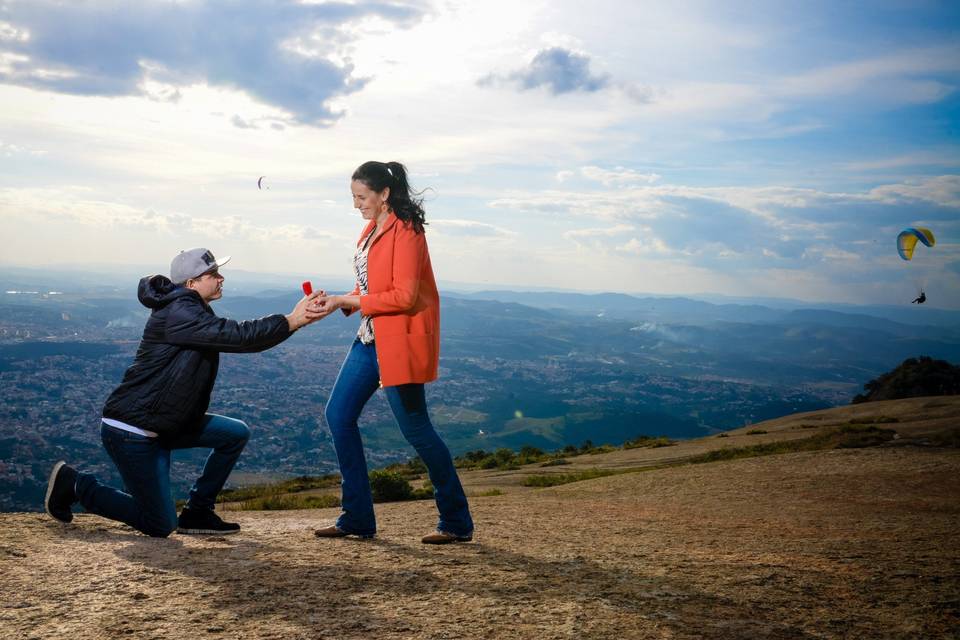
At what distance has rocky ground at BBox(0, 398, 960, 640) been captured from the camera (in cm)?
324

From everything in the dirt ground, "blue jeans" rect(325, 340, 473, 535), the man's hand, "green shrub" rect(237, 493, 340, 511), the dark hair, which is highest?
the dark hair

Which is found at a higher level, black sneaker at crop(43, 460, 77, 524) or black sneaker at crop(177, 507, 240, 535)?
black sneaker at crop(43, 460, 77, 524)

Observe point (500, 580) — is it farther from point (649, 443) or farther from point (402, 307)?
point (649, 443)

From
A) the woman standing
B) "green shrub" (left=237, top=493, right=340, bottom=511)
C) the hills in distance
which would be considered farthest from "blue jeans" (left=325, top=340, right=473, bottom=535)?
the hills in distance

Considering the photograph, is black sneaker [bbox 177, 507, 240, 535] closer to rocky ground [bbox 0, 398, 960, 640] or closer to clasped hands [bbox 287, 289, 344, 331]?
rocky ground [bbox 0, 398, 960, 640]

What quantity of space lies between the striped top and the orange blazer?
13 centimetres

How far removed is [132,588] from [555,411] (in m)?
153

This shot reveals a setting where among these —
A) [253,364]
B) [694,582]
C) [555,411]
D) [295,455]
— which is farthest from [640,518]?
[253,364]

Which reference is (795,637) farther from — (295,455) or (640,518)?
(295,455)

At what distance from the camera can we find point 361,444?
522cm

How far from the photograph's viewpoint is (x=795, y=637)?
10.3 feet

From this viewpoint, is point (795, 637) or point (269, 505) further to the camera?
point (269, 505)

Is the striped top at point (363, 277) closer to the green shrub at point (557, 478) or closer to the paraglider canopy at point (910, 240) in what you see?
the green shrub at point (557, 478)

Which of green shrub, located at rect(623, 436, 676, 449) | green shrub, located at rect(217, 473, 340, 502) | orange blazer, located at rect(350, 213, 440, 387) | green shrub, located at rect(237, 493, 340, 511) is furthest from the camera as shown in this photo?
green shrub, located at rect(623, 436, 676, 449)
